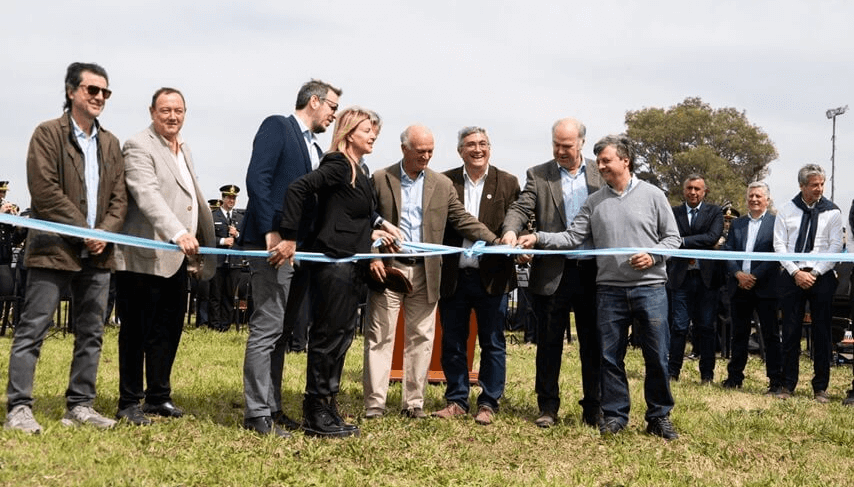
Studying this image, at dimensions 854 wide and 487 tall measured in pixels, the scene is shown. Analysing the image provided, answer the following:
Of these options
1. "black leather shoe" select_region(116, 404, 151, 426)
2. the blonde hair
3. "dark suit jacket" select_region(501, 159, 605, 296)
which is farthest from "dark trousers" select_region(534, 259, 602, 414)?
"black leather shoe" select_region(116, 404, 151, 426)

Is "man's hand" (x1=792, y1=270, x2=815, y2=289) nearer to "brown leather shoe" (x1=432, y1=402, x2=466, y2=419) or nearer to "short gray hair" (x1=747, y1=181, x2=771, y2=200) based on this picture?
"short gray hair" (x1=747, y1=181, x2=771, y2=200)

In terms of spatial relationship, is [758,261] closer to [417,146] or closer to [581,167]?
[581,167]

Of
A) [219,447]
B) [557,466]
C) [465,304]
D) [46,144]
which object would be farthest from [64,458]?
[465,304]

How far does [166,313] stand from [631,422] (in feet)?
11.1

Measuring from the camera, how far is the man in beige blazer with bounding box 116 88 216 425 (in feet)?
18.2

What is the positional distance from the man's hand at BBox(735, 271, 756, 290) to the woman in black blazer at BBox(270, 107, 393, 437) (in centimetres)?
492

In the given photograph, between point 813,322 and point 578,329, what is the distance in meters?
3.24

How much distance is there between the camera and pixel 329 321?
555 centimetres

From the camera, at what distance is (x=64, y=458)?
4.52 meters

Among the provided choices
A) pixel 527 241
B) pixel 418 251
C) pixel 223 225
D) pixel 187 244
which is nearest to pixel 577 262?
pixel 527 241

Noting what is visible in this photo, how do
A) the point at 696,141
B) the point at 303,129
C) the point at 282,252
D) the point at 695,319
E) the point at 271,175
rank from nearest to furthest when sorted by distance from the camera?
the point at 282,252 → the point at 271,175 → the point at 303,129 → the point at 695,319 → the point at 696,141

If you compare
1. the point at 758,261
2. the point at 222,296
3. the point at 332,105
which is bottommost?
the point at 222,296

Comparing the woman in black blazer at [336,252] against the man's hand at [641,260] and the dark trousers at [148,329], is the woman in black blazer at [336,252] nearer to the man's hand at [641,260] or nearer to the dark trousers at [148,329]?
the dark trousers at [148,329]

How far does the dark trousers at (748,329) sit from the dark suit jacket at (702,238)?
48 cm
